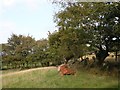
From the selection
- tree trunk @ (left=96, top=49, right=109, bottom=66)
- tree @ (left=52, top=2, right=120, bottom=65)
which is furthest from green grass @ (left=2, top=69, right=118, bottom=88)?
tree @ (left=52, top=2, right=120, bottom=65)

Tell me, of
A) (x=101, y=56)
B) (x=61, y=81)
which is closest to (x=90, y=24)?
(x=101, y=56)

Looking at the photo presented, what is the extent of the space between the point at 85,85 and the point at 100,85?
59cm

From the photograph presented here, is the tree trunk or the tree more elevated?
the tree

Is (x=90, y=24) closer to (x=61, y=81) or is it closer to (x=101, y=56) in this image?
(x=101, y=56)

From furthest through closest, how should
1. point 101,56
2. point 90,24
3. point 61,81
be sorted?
point 101,56 < point 61,81 < point 90,24

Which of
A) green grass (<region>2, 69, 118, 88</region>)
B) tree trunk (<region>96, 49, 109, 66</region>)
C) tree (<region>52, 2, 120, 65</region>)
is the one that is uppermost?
tree (<region>52, 2, 120, 65</region>)

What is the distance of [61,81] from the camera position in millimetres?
11250

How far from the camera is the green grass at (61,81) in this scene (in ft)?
34.3

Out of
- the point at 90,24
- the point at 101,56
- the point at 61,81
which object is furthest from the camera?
the point at 101,56

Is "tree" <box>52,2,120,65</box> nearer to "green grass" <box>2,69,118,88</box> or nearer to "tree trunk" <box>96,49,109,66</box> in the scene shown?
"tree trunk" <box>96,49,109,66</box>

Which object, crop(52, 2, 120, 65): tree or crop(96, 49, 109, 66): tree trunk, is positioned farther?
crop(96, 49, 109, 66): tree trunk

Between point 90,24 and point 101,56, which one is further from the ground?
point 90,24

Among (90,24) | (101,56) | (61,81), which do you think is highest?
(90,24)

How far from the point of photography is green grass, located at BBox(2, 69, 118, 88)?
412 inches
